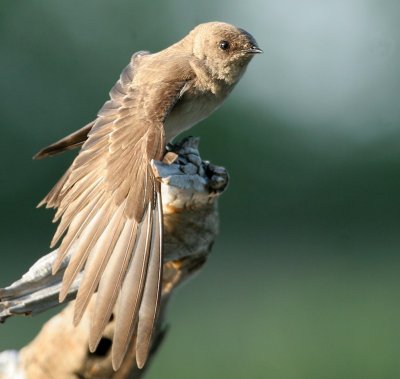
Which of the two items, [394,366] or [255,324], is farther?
[255,324]

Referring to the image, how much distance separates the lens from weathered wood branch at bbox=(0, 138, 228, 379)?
3203 millimetres

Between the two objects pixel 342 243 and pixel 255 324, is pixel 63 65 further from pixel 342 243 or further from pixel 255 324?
pixel 255 324

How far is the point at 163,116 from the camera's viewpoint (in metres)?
3.45

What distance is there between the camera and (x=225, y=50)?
13.1ft

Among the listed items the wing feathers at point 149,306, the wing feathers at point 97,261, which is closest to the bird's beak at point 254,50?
the wing feathers at point 97,261

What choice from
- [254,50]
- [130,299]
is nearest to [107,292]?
[130,299]

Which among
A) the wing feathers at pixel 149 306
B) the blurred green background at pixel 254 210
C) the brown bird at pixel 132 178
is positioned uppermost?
the brown bird at pixel 132 178

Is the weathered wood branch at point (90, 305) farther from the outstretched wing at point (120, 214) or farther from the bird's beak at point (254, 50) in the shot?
the bird's beak at point (254, 50)

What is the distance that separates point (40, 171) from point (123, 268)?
587 cm

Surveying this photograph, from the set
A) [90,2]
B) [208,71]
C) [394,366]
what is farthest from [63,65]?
[208,71]

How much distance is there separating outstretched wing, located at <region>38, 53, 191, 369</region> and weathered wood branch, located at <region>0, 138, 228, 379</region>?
83 millimetres

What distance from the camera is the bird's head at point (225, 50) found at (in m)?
3.97

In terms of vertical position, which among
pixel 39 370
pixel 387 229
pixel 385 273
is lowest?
pixel 387 229

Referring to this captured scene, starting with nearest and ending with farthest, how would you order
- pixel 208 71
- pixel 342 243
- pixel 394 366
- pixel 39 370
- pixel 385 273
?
pixel 39 370
pixel 208 71
pixel 394 366
pixel 385 273
pixel 342 243
